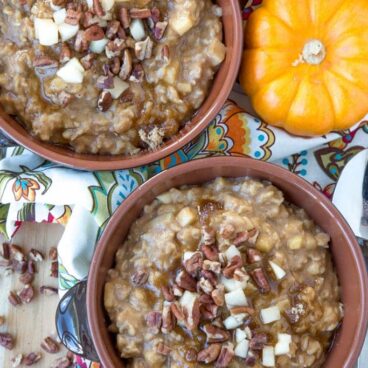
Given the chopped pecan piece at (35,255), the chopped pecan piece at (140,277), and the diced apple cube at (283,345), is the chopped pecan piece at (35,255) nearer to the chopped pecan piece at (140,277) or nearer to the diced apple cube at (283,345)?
the chopped pecan piece at (140,277)

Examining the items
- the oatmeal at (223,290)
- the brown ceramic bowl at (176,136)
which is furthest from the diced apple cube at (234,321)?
the brown ceramic bowl at (176,136)

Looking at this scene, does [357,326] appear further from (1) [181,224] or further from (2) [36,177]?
(2) [36,177]

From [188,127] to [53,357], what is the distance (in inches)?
41.1

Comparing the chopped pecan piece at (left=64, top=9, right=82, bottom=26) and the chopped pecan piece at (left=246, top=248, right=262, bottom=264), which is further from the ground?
the chopped pecan piece at (left=64, top=9, right=82, bottom=26)

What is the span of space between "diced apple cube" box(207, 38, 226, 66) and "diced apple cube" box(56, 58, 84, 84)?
426 millimetres

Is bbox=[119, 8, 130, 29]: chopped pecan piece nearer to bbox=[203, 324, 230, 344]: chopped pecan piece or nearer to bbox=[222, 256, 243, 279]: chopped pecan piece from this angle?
bbox=[222, 256, 243, 279]: chopped pecan piece

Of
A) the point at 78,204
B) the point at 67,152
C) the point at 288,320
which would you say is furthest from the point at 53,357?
the point at 288,320

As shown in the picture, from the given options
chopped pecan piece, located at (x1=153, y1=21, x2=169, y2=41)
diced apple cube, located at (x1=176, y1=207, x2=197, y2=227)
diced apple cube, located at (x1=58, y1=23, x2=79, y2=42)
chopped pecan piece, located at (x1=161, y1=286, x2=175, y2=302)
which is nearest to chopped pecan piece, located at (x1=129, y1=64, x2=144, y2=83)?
chopped pecan piece, located at (x1=153, y1=21, x2=169, y2=41)

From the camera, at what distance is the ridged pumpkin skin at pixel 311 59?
246cm

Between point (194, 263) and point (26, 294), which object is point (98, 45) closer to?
point (194, 263)

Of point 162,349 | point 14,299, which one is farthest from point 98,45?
point 14,299

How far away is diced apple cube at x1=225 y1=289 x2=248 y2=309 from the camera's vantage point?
2133mm

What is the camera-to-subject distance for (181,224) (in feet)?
7.28

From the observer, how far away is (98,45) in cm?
226
